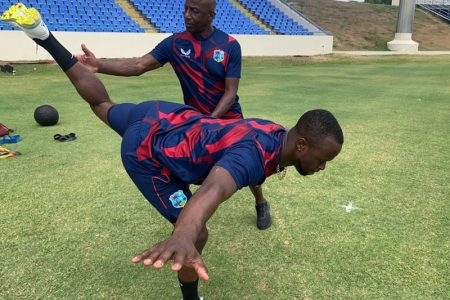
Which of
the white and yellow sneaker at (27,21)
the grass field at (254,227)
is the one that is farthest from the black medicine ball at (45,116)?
the white and yellow sneaker at (27,21)

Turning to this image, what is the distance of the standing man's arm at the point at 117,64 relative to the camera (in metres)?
3.43

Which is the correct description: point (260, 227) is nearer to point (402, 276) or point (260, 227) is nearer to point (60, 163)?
point (402, 276)

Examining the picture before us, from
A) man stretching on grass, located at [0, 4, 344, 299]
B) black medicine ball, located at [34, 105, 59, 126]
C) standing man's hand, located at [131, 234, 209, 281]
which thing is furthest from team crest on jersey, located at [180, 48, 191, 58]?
black medicine ball, located at [34, 105, 59, 126]

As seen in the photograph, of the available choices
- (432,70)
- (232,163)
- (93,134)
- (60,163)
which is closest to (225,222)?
(232,163)

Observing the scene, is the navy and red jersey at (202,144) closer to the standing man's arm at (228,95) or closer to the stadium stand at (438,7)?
the standing man's arm at (228,95)

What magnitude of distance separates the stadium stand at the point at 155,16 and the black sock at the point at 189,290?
18.4 meters

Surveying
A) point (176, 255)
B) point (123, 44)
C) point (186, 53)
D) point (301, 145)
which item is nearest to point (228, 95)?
point (186, 53)

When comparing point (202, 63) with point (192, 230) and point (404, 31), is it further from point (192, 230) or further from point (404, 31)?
point (404, 31)

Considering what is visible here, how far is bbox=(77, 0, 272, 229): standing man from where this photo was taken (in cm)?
359

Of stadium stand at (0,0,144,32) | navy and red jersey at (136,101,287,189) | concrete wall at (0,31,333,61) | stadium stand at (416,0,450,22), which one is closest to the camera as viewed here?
navy and red jersey at (136,101,287,189)

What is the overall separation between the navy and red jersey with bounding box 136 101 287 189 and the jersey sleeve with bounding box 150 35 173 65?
121 cm

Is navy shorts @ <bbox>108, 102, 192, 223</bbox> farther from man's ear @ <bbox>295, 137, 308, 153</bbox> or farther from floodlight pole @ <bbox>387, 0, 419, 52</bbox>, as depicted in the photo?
floodlight pole @ <bbox>387, 0, 419, 52</bbox>

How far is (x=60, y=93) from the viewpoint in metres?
12.1

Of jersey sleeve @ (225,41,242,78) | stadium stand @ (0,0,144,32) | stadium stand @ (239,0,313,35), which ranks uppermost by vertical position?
jersey sleeve @ (225,41,242,78)
